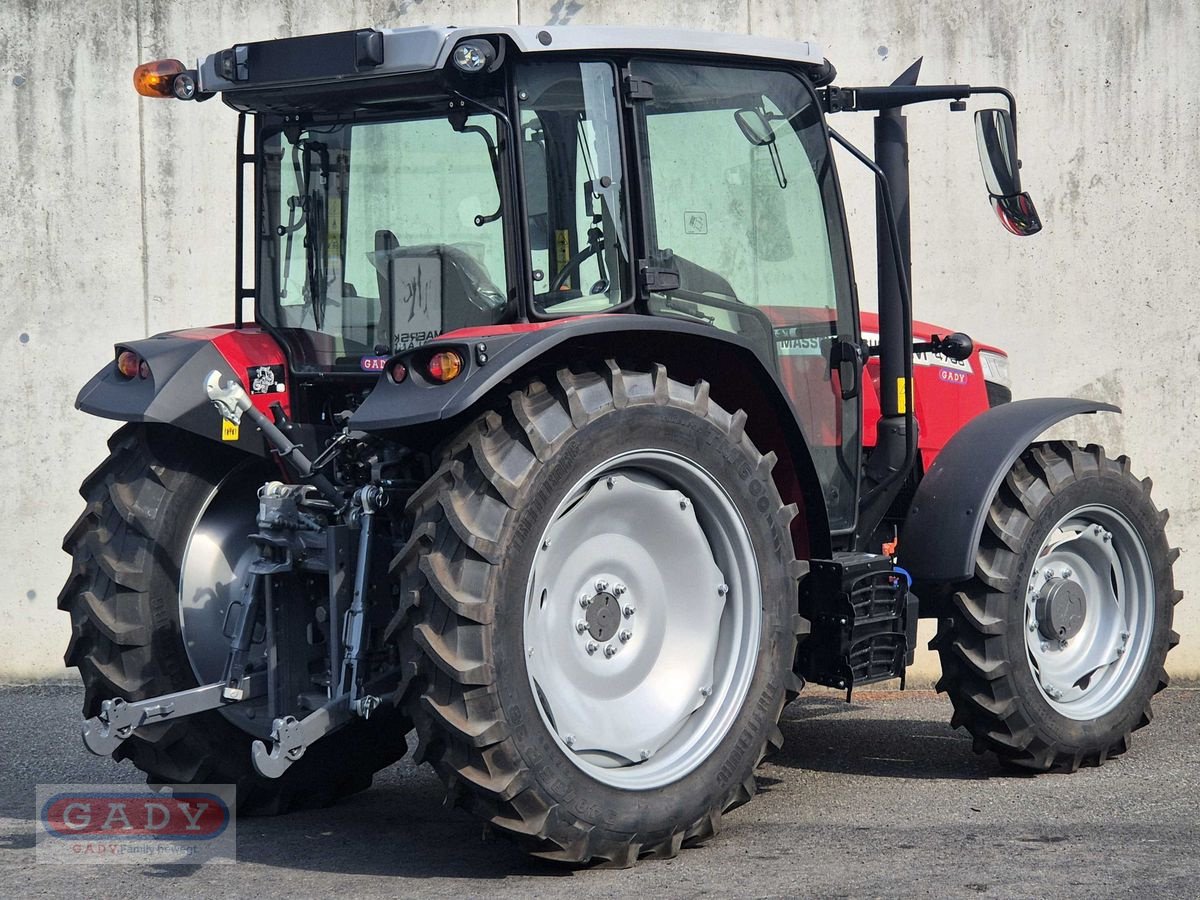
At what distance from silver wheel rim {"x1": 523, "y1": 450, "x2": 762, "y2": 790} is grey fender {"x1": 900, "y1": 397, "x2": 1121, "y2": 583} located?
3.15 ft

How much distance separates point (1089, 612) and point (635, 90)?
2.59m

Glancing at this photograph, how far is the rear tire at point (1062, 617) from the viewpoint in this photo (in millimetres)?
5098

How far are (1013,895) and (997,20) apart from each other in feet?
15.2

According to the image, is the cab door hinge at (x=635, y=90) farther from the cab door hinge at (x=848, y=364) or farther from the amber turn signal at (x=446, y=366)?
the cab door hinge at (x=848, y=364)

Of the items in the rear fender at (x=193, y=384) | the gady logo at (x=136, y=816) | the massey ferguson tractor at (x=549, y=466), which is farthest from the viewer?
the gady logo at (x=136, y=816)

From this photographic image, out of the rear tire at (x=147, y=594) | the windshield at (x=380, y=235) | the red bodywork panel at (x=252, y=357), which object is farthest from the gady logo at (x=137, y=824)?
the windshield at (x=380, y=235)

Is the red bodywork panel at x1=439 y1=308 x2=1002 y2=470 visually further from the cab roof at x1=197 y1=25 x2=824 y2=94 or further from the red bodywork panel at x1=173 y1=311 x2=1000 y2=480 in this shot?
the cab roof at x1=197 y1=25 x2=824 y2=94

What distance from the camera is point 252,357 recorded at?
183 inches

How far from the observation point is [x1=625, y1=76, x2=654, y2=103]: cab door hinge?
434cm

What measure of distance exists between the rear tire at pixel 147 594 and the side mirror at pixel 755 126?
1.87 metres

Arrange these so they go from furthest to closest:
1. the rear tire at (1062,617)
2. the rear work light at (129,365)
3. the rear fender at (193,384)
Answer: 1. the rear tire at (1062,617)
2. the rear work light at (129,365)
3. the rear fender at (193,384)

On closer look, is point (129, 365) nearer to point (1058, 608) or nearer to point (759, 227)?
point (759, 227)

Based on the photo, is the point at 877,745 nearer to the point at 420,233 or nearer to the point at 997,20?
the point at 420,233

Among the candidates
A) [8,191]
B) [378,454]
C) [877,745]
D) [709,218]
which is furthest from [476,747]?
[8,191]
